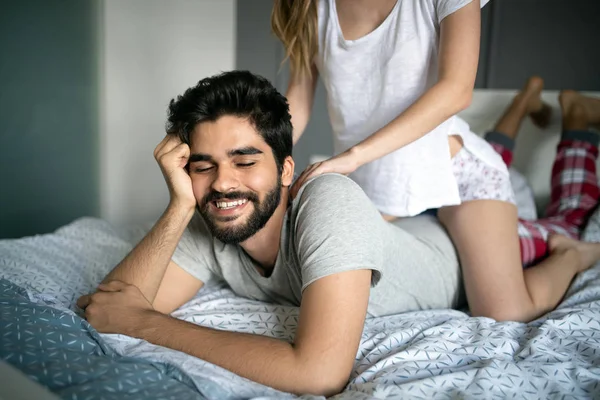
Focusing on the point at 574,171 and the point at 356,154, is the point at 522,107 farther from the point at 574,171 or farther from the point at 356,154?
the point at 356,154

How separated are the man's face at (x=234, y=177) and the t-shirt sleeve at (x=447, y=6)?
58 cm

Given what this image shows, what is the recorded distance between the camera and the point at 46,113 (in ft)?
9.38

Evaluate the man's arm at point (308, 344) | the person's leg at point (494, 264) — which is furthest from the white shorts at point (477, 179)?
the man's arm at point (308, 344)

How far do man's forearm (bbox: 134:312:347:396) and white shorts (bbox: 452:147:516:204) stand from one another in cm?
79

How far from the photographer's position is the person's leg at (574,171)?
215 cm

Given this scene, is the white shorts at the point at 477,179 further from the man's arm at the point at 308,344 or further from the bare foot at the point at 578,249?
the man's arm at the point at 308,344

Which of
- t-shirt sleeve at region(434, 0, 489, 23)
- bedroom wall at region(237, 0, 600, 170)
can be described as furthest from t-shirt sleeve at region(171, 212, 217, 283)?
bedroom wall at region(237, 0, 600, 170)

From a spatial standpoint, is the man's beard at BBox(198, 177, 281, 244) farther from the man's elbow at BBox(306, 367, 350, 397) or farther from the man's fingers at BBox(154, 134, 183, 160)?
the man's elbow at BBox(306, 367, 350, 397)

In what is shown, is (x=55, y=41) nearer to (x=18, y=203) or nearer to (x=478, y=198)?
(x=18, y=203)

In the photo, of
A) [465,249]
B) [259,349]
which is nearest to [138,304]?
[259,349]

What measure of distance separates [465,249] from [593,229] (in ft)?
2.65

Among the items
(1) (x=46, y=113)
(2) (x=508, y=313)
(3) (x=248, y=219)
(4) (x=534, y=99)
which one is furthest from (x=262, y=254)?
(1) (x=46, y=113)

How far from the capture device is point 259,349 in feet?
3.44

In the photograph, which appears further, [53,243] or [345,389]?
[53,243]
